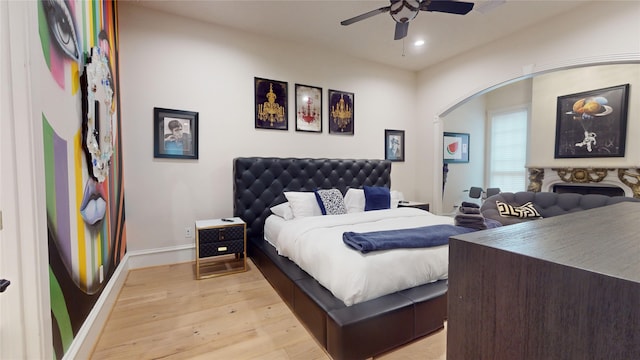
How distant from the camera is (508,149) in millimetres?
5945

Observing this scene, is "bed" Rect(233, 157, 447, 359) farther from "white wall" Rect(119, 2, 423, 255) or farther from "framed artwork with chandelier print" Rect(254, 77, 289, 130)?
"framed artwork with chandelier print" Rect(254, 77, 289, 130)

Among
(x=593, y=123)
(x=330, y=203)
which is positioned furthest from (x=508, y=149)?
(x=330, y=203)

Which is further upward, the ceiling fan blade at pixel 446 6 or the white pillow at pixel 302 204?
the ceiling fan blade at pixel 446 6

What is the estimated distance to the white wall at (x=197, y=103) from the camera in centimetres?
310

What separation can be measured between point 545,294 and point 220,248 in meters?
3.04

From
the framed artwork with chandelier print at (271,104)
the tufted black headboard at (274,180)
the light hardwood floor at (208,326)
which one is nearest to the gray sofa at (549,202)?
the tufted black headboard at (274,180)

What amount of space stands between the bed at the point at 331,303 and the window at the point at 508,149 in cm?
505

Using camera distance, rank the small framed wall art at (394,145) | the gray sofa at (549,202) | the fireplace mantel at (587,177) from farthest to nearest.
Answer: the small framed wall art at (394,145), the fireplace mantel at (587,177), the gray sofa at (549,202)

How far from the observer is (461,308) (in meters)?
0.54

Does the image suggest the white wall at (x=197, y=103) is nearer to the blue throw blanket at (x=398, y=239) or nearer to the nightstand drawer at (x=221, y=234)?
the nightstand drawer at (x=221, y=234)

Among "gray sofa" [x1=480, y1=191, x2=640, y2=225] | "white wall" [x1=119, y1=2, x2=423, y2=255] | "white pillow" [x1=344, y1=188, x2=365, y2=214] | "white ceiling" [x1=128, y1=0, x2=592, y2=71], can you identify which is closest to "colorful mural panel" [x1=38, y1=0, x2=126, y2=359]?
"white wall" [x1=119, y1=2, x2=423, y2=255]

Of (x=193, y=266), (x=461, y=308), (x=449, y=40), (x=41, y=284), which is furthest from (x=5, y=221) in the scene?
(x=449, y=40)

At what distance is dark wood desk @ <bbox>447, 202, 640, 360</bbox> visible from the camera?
1.19 feet

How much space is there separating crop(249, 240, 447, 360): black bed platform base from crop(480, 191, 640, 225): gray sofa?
2.18m
